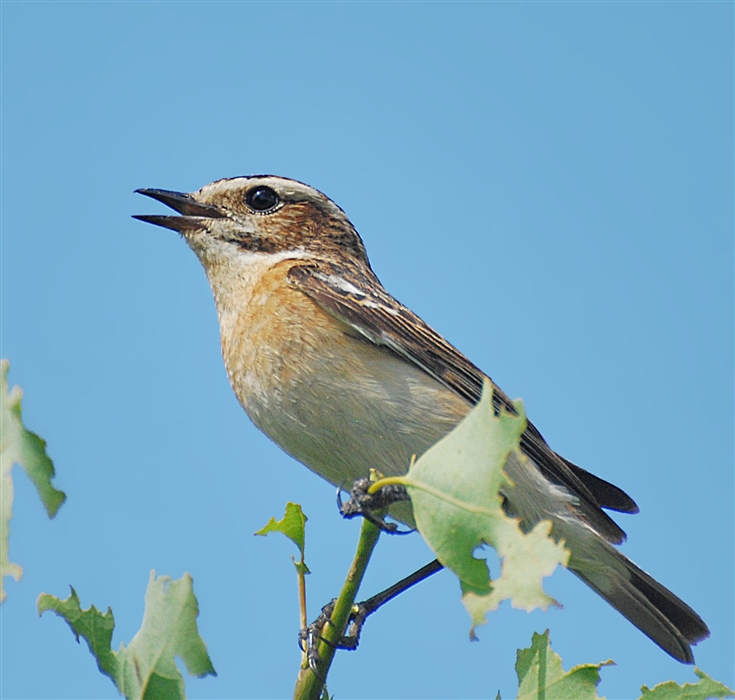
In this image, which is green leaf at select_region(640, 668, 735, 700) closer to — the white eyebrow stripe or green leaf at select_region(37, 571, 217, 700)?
green leaf at select_region(37, 571, 217, 700)

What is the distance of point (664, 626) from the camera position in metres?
A: 6.49

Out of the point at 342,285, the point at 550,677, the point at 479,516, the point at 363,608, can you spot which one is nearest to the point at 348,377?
the point at 342,285

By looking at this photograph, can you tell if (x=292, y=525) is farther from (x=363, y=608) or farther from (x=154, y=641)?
(x=363, y=608)

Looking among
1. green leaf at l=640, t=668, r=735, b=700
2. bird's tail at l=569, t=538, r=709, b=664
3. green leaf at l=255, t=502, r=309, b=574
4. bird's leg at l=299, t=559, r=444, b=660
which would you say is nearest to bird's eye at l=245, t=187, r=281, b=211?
bird's leg at l=299, t=559, r=444, b=660

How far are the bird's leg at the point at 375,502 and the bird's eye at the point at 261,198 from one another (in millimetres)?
4008

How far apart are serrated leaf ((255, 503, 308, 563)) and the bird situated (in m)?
2.27

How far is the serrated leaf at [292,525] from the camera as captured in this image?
10.0ft

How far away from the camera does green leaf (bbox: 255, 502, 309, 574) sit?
10.0ft

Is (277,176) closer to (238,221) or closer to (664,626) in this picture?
(238,221)

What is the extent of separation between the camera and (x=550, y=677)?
2803 millimetres

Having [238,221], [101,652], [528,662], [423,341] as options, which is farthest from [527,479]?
[101,652]

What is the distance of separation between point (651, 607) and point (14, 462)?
5357mm

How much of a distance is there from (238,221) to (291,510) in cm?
424

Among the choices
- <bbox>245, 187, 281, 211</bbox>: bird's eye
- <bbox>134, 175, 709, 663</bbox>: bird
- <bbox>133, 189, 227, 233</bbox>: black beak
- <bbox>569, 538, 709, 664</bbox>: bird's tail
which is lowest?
<bbox>569, 538, 709, 664</bbox>: bird's tail
